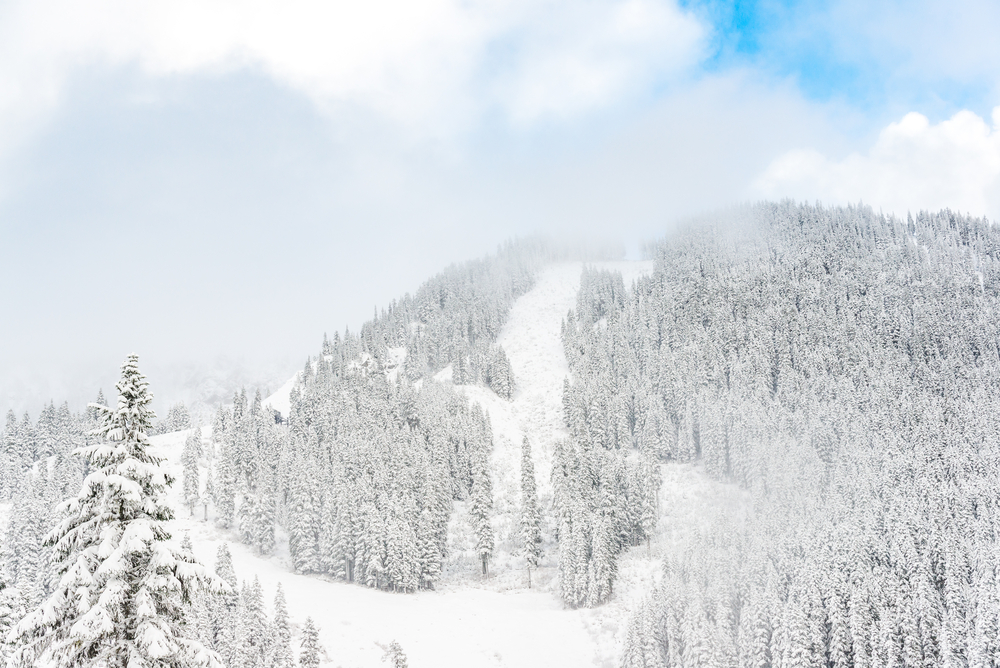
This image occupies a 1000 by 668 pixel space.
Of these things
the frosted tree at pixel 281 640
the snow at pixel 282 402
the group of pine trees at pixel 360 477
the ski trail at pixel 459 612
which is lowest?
the ski trail at pixel 459 612

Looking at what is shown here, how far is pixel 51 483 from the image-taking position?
351 ft

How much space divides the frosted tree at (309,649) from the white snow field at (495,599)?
601cm

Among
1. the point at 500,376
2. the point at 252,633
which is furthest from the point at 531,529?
the point at 500,376

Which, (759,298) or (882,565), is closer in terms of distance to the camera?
(882,565)

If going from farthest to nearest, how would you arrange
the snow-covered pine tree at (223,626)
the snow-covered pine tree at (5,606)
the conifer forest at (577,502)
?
1. the snow-covered pine tree at (223,626)
2. the snow-covered pine tree at (5,606)
3. the conifer forest at (577,502)

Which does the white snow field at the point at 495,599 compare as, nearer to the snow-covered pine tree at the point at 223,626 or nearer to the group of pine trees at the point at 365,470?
the group of pine trees at the point at 365,470

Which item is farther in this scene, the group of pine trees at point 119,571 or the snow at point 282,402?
the snow at point 282,402

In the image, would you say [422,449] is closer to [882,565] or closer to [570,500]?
[570,500]

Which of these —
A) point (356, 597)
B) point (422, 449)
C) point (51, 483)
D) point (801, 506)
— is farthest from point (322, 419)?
point (801, 506)

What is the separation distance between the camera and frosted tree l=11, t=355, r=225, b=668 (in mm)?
10586

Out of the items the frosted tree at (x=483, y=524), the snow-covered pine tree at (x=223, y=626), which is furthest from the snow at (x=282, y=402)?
the snow-covered pine tree at (x=223, y=626)

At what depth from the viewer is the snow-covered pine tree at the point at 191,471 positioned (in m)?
109

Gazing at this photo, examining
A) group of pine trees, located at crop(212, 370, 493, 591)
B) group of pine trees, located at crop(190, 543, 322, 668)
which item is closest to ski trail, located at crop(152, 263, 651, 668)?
group of pine trees, located at crop(212, 370, 493, 591)

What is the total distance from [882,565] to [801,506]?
14.2 metres
